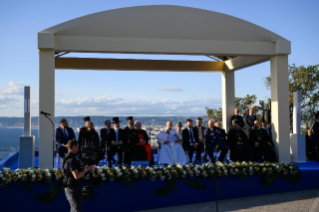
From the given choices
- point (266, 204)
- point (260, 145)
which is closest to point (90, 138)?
point (260, 145)

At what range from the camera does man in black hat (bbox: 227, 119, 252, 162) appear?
1098cm

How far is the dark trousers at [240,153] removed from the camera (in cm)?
1097

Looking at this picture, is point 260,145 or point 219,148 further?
point 219,148

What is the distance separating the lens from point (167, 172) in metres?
7.94

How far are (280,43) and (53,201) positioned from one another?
7559 mm

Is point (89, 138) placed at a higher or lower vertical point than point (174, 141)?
higher

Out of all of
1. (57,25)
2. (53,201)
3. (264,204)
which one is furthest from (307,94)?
(53,201)

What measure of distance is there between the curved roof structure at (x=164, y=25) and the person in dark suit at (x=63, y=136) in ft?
9.65

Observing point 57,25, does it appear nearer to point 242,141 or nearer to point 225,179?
point 225,179

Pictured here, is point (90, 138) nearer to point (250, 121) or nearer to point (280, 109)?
point (250, 121)

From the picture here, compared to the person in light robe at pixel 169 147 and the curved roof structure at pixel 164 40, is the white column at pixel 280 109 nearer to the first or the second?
the curved roof structure at pixel 164 40

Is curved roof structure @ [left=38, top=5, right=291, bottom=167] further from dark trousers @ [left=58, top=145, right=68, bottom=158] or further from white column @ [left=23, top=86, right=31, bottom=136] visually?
dark trousers @ [left=58, top=145, right=68, bottom=158]

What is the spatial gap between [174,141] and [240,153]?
6.84 ft

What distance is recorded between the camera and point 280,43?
1041 cm
